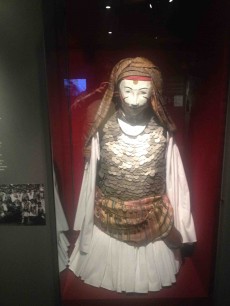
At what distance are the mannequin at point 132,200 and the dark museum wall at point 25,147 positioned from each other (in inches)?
9.9

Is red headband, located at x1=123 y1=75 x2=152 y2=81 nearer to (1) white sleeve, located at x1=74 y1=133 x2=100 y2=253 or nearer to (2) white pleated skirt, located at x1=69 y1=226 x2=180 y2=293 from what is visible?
(1) white sleeve, located at x1=74 y1=133 x2=100 y2=253

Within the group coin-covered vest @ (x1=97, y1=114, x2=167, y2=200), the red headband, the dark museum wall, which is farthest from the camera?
coin-covered vest @ (x1=97, y1=114, x2=167, y2=200)

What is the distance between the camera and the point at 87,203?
5.23ft

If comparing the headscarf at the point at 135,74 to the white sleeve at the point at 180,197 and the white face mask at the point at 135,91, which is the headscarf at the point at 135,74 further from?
the white sleeve at the point at 180,197

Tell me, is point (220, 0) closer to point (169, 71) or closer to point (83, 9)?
point (169, 71)

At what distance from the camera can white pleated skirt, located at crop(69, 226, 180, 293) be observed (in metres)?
1.55

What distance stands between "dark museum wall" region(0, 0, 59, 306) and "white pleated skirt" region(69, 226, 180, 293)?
22 centimetres

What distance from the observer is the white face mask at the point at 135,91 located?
1408 mm

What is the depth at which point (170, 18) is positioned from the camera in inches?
59.4

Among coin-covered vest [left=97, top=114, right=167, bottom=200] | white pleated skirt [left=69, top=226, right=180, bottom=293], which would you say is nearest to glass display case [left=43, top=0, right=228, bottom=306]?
white pleated skirt [left=69, top=226, right=180, bottom=293]

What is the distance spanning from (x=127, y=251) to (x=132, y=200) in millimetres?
262

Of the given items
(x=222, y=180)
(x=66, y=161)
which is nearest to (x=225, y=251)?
(x=222, y=180)

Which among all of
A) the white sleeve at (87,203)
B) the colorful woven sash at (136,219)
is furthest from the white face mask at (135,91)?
the colorful woven sash at (136,219)

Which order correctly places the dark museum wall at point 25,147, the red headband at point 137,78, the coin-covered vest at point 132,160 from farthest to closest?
the coin-covered vest at point 132,160 < the red headband at point 137,78 < the dark museum wall at point 25,147
